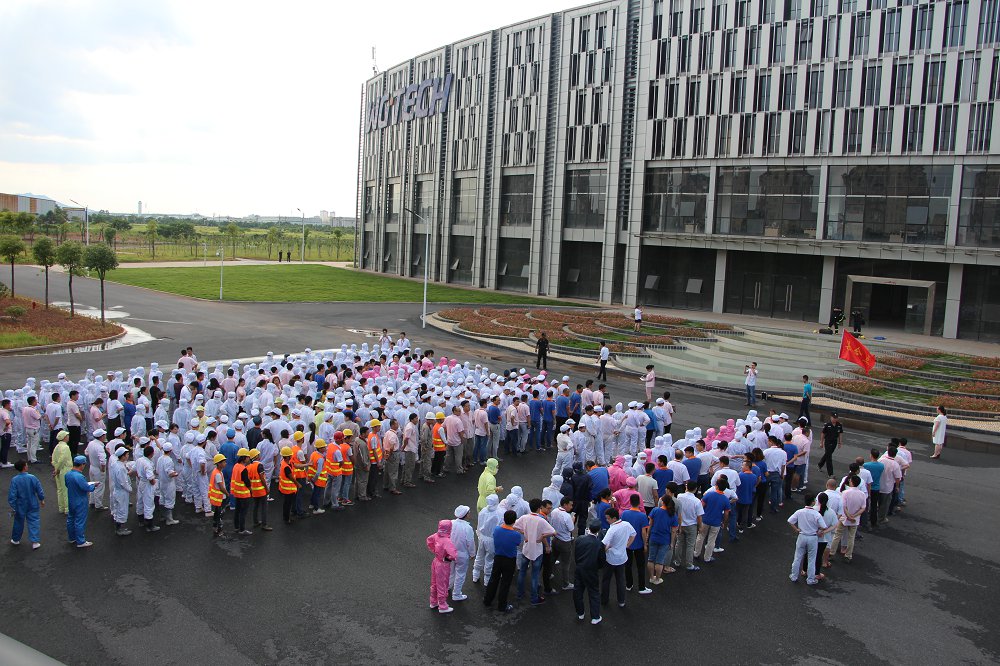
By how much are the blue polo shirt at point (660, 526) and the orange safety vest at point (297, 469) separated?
5958 millimetres

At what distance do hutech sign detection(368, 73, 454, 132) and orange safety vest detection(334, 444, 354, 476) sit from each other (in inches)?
2330

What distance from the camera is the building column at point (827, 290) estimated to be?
4519 cm

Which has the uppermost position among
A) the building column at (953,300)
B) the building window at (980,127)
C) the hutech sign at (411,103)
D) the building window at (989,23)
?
the hutech sign at (411,103)

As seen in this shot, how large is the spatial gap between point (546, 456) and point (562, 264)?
41.8 m

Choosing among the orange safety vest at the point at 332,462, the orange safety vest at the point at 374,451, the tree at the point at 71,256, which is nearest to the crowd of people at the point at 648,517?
the orange safety vest at the point at 374,451

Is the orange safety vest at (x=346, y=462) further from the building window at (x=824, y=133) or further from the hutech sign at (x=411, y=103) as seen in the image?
the hutech sign at (x=411, y=103)

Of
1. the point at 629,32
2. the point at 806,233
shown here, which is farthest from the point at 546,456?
the point at 629,32

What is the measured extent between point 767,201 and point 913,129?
28.2ft

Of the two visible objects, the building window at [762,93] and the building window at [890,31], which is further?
the building window at [762,93]

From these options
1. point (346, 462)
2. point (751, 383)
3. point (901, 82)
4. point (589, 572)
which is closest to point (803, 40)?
point (901, 82)

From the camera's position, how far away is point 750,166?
47500mm

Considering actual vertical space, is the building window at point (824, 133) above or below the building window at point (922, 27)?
below

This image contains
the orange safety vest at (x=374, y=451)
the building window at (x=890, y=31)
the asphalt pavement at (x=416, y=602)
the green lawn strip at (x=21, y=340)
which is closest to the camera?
the asphalt pavement at (x=416, y=602)

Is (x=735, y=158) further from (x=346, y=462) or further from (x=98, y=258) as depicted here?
(x=346, y=462)
